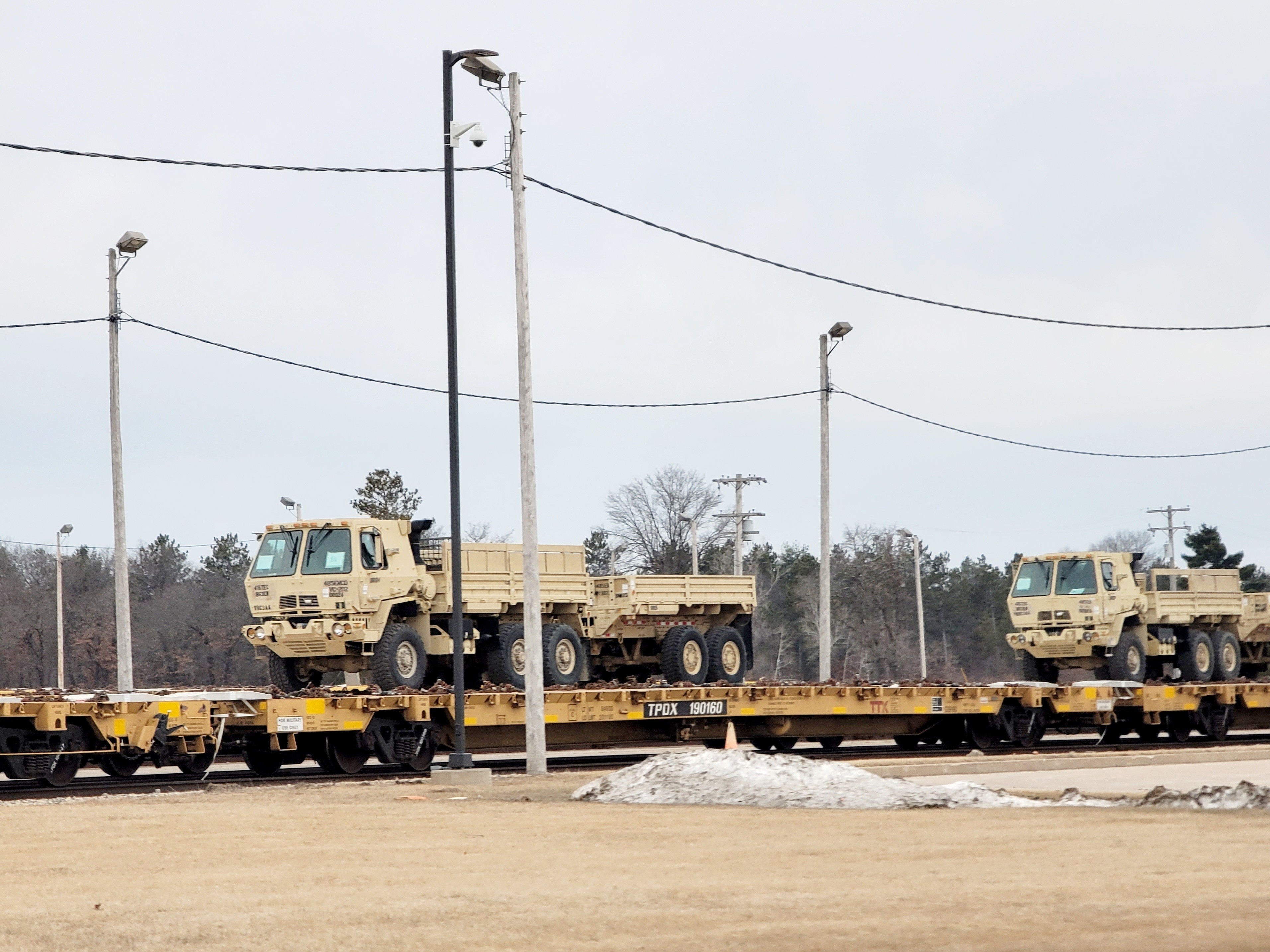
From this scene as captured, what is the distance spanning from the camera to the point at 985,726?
26.0 m

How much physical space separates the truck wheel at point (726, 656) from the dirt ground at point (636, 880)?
47.8 feet

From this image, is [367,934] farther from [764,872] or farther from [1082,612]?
[1082,612]

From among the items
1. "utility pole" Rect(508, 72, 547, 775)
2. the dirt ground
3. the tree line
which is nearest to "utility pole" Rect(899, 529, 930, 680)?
the tree line

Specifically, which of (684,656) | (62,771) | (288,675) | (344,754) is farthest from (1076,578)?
(62,771)

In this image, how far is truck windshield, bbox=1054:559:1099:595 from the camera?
31797 mm

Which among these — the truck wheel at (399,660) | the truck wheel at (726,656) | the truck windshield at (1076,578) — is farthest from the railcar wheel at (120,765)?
the truck windshield at (1076,578)

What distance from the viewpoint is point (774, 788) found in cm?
1523

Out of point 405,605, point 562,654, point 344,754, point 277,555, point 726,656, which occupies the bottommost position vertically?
point 344,754

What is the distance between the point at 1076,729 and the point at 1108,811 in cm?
1392

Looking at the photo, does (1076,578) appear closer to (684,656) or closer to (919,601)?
(684,656)

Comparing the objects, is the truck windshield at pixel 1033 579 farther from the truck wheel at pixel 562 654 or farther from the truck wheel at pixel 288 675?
the truck wheel at pixel 288 675

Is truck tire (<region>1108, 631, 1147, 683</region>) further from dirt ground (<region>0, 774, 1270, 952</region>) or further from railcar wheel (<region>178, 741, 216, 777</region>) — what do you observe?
dirt ground (<region>0, 774, 1270, 952</region>)

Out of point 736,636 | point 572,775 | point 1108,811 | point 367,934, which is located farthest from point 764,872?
point 736,636

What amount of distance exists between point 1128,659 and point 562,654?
12165 millimetres
